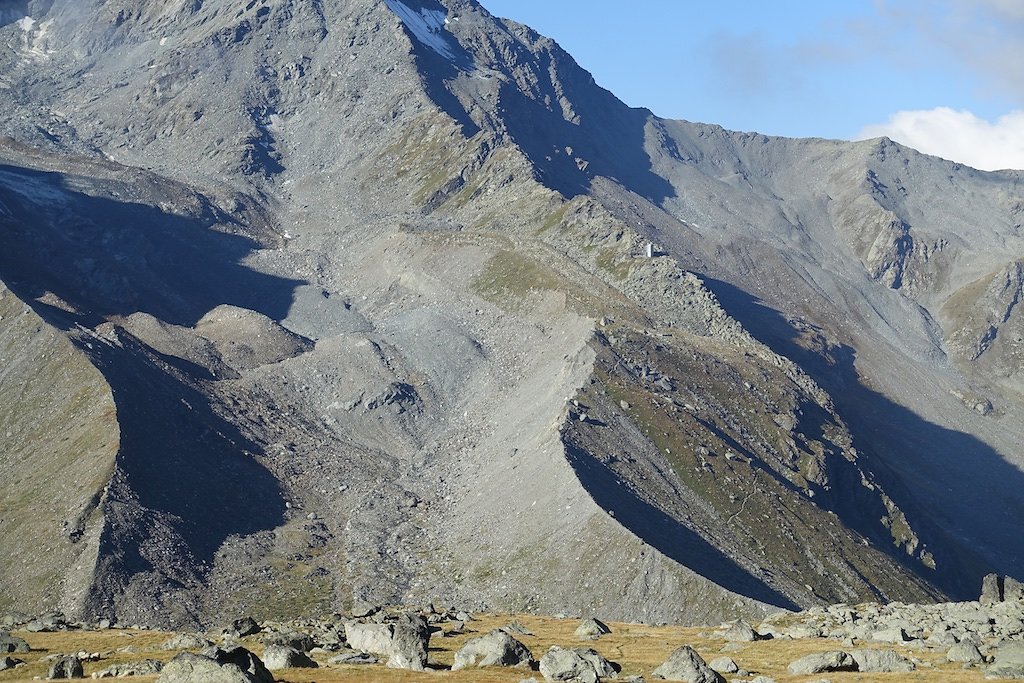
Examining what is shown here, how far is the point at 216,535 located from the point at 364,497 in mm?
25738

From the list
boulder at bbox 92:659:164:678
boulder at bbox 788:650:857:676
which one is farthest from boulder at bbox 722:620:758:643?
boulder at bbox 92:659:164:678

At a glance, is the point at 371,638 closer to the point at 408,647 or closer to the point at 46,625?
the point at 408,647

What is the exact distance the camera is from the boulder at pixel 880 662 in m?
60.3

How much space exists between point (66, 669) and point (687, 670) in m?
31.1

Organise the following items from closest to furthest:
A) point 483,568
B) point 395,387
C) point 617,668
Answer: point 617,668, point 483,568, point 395,387

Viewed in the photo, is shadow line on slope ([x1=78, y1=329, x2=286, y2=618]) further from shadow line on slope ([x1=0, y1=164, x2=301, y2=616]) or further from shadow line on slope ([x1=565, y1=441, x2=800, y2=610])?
shadow line on slope ([x1=565, y1=441, x2=800, y2=610])

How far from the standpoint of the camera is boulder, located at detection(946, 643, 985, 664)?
61062mm

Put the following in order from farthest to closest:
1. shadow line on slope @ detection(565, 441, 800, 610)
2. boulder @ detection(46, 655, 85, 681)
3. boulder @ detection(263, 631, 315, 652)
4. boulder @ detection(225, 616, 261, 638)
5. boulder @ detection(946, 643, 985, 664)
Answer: shadow line on slope @ detection(565, 441, 800, 610)
boulder @ detection(225, 616, 261, 638)
boulder @ detection(263, 631, 315, 652)
boulder @ detection(946, 643, 985, 664)
boulder @ detection(46, 655, 85, 681)

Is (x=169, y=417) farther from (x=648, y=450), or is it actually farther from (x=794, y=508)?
(x=794, y=508)

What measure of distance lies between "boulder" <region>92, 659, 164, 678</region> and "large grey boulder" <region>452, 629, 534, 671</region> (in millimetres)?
15541

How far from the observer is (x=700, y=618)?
118125 mm

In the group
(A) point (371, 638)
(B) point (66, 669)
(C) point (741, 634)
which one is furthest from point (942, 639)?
(B) point (66, 669)

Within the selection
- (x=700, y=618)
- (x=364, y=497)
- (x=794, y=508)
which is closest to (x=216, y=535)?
(x=364, y=497)

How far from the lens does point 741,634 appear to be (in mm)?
74812
